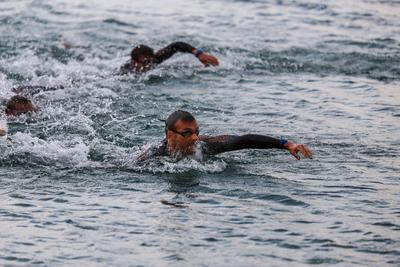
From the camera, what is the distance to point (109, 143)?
10953 mm

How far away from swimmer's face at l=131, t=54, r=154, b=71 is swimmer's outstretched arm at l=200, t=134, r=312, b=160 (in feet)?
18.1

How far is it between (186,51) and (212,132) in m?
3.03

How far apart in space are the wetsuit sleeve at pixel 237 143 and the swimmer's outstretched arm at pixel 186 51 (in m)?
3.51

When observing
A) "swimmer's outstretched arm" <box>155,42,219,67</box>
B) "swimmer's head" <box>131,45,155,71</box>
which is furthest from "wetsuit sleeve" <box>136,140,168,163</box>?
"swimmer's head" <box>131,45,155,71</box>

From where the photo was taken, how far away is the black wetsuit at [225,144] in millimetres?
8961

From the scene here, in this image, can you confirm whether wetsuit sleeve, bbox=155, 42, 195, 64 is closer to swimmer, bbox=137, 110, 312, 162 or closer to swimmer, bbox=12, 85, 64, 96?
swimmer, bbox=12, 85, 64, 96

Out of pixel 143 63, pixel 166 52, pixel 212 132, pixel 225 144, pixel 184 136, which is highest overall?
pixel 166 52

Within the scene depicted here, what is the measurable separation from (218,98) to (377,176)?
4510mm

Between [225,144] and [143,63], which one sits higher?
[143,63]

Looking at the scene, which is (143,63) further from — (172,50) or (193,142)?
(193,142)

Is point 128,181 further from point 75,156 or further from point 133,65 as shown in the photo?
point 133,65

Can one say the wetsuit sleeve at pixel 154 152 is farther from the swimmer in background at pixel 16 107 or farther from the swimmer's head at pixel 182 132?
the swimmer in background at pixel 16 107

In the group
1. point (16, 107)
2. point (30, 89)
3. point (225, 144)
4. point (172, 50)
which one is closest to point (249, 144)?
point (225, 144)

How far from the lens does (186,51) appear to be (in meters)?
14.2
